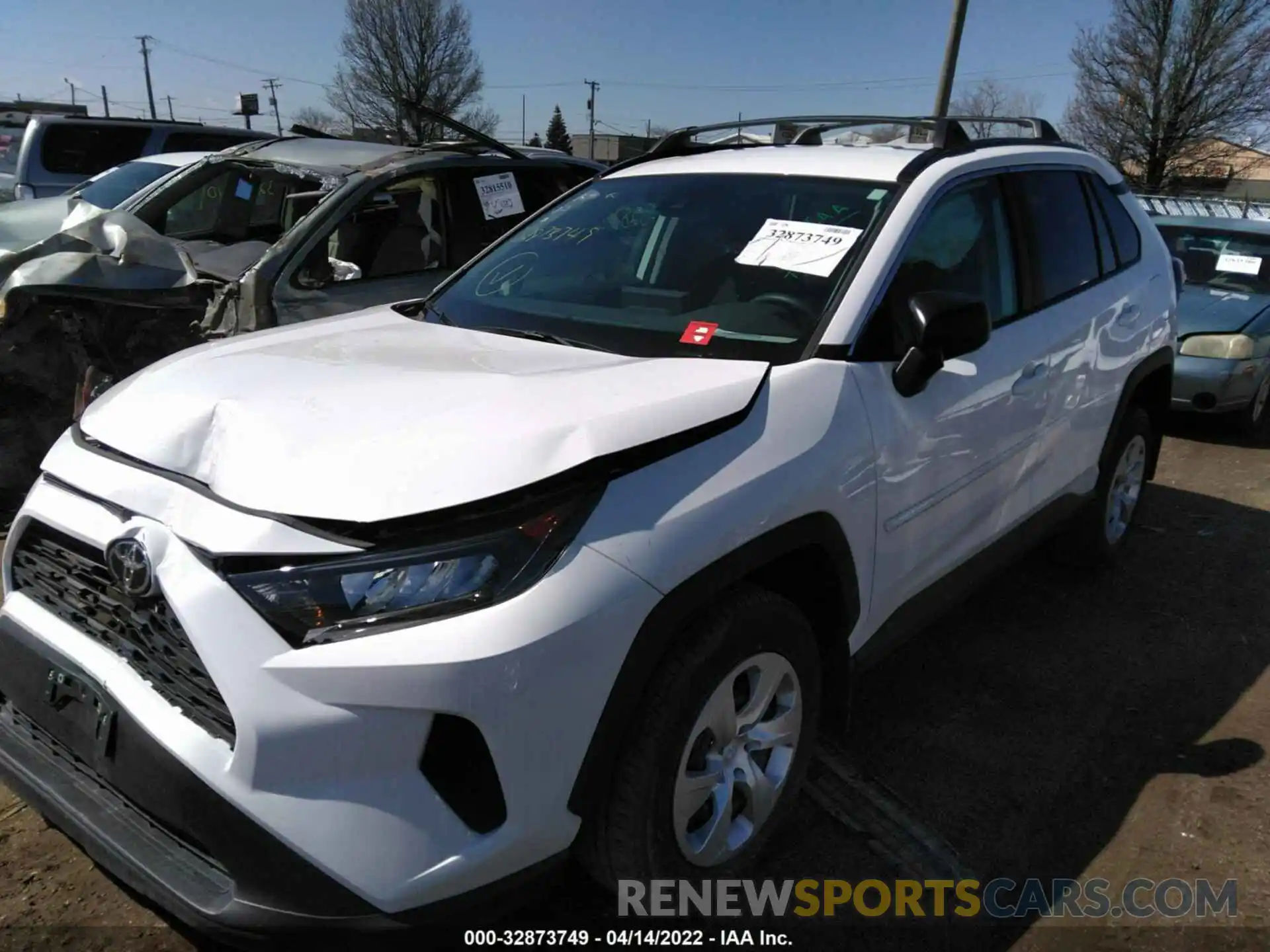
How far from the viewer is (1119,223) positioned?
4281 mm

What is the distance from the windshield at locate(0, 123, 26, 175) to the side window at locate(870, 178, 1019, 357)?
51.2ft

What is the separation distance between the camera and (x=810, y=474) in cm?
232

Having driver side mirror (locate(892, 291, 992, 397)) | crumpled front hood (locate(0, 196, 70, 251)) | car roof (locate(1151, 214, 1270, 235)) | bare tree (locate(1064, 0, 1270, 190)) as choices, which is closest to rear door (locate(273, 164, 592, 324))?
crumpled front hood (locate(0, 196, 70, 251))

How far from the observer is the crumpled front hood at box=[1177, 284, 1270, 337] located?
720 centimetres

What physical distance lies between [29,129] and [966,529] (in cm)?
1311

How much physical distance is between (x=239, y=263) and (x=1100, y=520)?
15.1ft

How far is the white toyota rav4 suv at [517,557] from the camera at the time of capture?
174 centimetres

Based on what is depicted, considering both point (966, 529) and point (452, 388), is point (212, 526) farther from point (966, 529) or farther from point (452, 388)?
point (966, 529)

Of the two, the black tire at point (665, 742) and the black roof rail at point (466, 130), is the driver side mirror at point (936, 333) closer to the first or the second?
the black tire at point (665, 742)

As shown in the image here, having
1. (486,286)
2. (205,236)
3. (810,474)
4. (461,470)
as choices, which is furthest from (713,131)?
(205,236)

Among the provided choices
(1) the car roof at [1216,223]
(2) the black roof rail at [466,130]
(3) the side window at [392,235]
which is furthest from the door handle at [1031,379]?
(1) the car roof at [1216,223]

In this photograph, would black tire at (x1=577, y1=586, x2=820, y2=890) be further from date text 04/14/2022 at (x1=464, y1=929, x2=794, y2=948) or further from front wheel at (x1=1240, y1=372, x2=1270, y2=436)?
front wheel at (x1=1240, y1=372, x2=1270, y2=436)

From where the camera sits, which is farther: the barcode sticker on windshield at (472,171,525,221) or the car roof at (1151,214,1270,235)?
the car roof at (1151,214,1270,235)

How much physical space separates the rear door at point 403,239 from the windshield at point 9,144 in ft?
39.1
